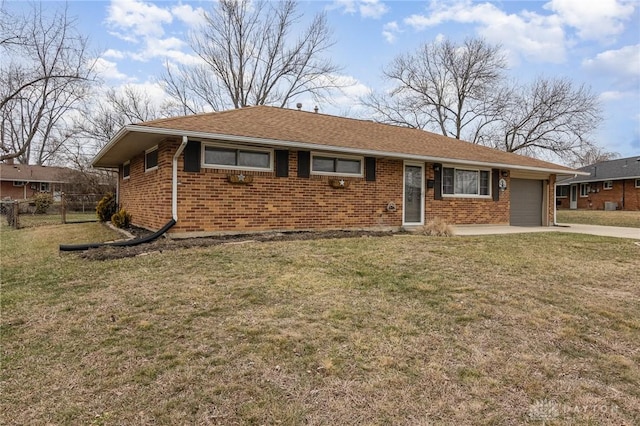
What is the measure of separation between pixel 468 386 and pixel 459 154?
1069cm

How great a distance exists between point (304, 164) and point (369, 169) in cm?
198

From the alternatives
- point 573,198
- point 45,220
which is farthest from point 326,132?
point 573,198

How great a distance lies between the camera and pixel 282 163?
9.29m

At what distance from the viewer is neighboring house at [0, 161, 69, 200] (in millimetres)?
30541

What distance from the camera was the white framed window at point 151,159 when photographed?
369 inches

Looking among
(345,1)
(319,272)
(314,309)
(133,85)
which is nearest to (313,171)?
(319,272)

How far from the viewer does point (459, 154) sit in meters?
12.4

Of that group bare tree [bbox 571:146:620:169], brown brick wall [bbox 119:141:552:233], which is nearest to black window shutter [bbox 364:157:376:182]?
brown brick wall [bbox 119:141:552:233]

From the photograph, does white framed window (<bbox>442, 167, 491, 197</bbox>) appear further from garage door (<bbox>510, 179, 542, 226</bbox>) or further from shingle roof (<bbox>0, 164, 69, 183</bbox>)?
shingle roof (<bbox>0, 164, 69, 183</bbox>)

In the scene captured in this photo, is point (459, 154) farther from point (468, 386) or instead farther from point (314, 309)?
point (468, 386)

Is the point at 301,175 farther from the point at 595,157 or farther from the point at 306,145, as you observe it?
the point at 595,157

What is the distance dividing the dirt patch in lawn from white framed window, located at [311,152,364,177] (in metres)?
1.58

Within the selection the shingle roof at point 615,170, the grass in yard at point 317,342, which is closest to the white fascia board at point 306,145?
the grass in yard at point 317,342

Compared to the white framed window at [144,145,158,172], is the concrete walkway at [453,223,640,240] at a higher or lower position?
lower
